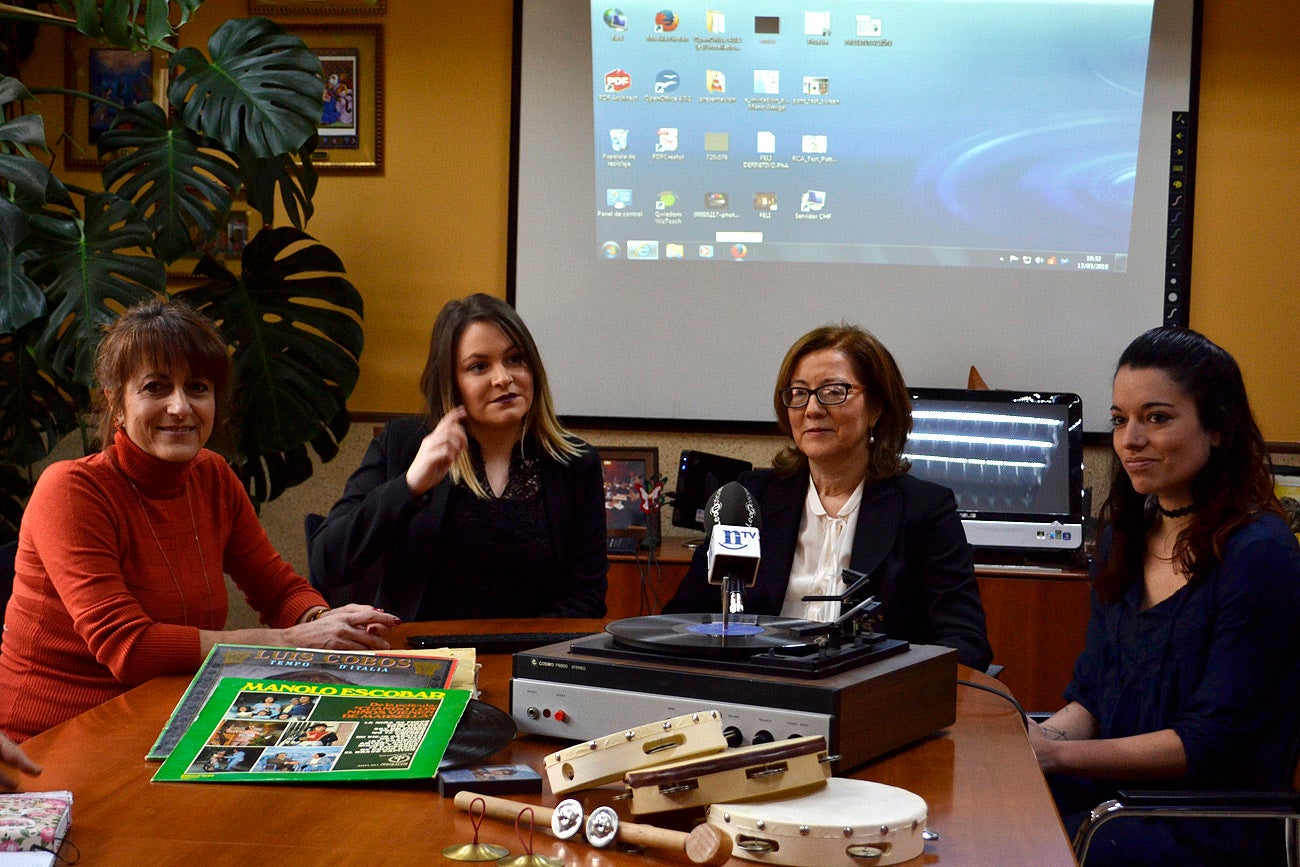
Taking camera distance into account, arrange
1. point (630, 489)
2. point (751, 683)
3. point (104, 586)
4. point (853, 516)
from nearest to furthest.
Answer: point (751, 683) < point (104, 586) < point (853, 516) < point (630, 489)

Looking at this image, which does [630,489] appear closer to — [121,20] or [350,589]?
[350,589]

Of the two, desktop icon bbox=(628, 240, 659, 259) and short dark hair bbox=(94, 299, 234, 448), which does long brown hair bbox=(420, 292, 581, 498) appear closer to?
short dark hair bbox=(94, 299, 234, 448)

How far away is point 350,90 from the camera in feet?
13.8

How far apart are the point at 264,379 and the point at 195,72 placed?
88 centimetres

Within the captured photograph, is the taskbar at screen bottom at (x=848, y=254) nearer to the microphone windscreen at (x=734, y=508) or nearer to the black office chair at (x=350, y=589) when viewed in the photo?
the black office chair at (x=350, y=589)

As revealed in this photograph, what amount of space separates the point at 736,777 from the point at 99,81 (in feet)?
13.3

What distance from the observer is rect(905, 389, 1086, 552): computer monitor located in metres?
3.62

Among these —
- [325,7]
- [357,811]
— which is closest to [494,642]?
[357,811]

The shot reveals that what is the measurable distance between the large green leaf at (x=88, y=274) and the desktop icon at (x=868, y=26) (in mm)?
2241

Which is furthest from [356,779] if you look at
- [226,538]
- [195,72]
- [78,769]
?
[195,72]

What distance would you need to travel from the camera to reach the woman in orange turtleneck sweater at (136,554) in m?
1.80

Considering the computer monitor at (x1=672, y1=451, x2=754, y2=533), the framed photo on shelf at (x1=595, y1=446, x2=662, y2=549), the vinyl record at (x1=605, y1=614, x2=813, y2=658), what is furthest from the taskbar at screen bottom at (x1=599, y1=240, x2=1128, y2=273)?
the vinyl record at (x1=605, y1=614, x2=813, y2=658)

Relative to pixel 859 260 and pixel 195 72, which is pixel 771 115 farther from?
pixel 195 72

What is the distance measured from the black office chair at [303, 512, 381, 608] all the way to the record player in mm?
1125
